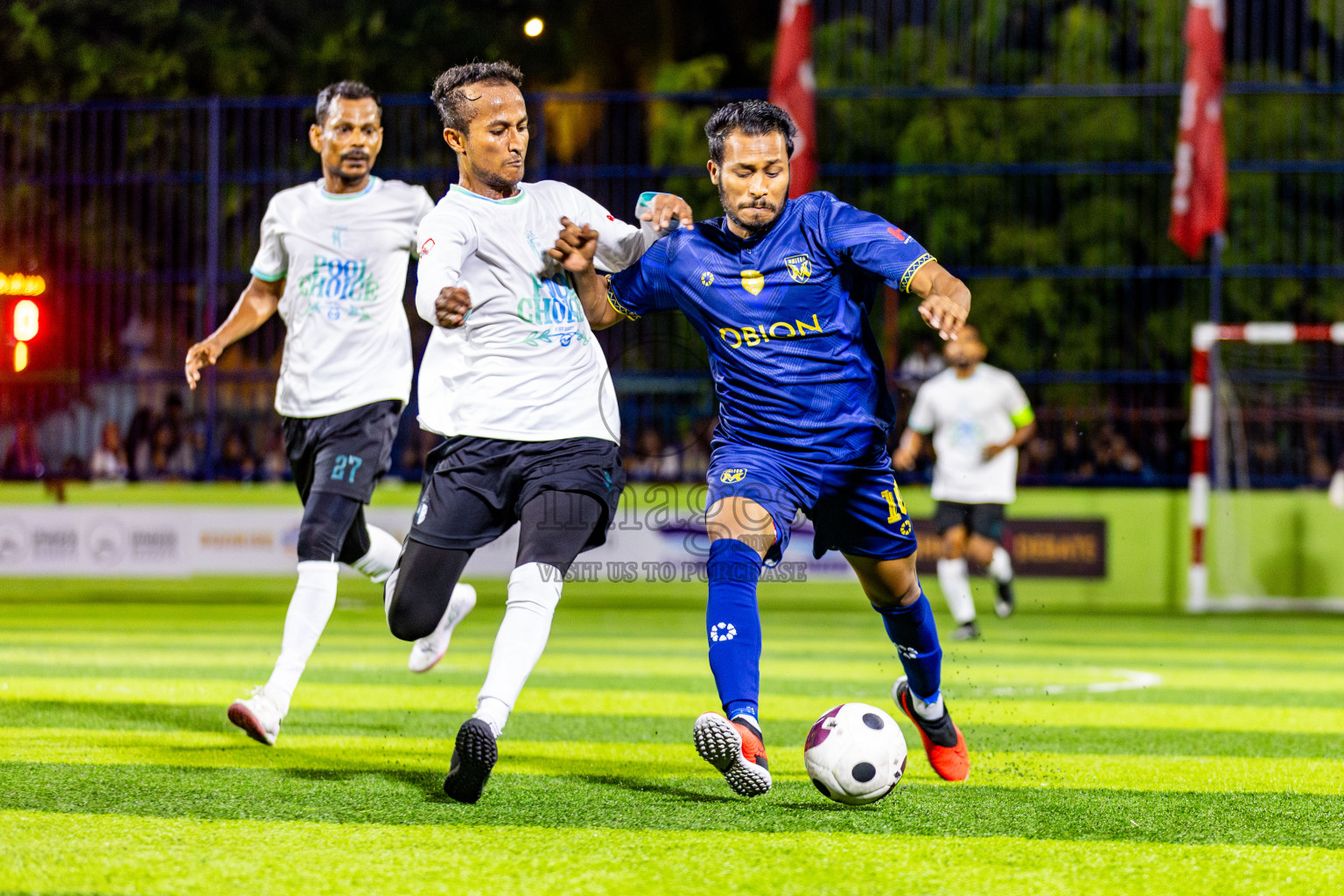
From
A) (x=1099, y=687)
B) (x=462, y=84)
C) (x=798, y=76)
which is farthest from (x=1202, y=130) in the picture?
(x=462, y=84)

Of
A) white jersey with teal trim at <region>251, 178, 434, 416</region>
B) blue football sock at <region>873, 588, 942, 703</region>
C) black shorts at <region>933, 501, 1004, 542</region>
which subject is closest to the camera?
blue football sock at <region>873, 588, 942, 703</region>

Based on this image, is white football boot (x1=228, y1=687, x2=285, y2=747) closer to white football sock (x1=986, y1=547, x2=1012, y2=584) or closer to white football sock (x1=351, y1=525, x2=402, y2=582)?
white football sock (x1=351, y1=525, x2=402, y2=582)

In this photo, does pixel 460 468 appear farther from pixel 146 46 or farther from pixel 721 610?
pixel 146 46

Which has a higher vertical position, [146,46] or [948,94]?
[146,46]

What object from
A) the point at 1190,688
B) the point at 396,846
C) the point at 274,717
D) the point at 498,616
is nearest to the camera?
the point at 396,846

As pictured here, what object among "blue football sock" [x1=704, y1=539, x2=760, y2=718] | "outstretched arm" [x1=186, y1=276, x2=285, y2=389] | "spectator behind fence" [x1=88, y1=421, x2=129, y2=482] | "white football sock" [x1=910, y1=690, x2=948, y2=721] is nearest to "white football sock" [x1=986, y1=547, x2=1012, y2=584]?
"white football sock" [x1=910, y1=690, x2=948, y2=721]

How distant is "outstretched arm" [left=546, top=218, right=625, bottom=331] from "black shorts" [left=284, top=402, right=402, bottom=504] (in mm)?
1364

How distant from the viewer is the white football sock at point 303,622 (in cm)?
534

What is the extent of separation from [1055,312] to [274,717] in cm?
1198

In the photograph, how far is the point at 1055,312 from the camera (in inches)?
619

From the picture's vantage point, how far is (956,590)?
10.5m

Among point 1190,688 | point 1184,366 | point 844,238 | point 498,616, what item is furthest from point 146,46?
point 844,238

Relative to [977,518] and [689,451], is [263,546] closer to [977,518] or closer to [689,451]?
[689,451]

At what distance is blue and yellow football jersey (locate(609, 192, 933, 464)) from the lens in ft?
14.9
